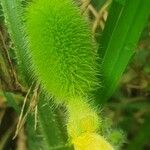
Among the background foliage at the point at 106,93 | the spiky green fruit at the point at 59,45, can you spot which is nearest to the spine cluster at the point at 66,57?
the spiky green fruit at the point at 59,45

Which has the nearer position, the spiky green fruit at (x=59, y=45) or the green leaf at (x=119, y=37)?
the spiky green fruit at (x=59, y=45)

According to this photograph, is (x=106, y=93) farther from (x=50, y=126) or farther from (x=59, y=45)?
(x=59, y=45)

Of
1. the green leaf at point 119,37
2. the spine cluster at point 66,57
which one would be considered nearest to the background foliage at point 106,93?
the green leaf at point 119,37

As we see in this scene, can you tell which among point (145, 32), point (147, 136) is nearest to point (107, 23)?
point (145, 32)

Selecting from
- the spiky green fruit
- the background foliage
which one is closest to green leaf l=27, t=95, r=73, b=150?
the background foliage

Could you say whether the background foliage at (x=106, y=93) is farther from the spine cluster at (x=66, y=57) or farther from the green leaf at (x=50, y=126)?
the spine cluster at (x=66, y=57)

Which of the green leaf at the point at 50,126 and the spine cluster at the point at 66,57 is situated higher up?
the spine cluster at the point at 66,57

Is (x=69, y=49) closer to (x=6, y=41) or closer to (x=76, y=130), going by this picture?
(x=76, y=130)
